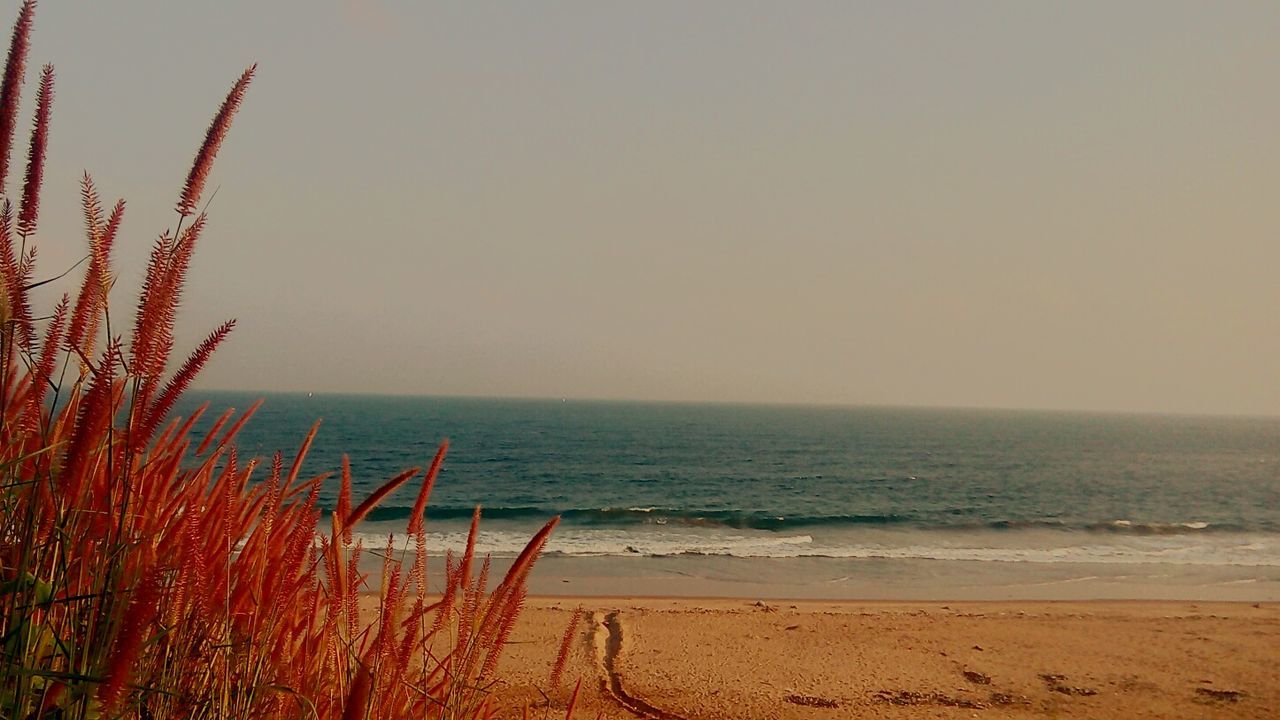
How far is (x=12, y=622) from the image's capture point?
1477 mm

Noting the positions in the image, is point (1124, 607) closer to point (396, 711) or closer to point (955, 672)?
point (955, 672)

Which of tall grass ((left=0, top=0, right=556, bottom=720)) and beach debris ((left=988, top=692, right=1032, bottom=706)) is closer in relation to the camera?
tall grass ((left=0, top=0, right=556, bottom=720))

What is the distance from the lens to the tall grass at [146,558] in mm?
1191

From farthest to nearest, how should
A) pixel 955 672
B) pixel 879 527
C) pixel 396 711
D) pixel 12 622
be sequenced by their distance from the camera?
pixel 879 527 → pixel 955 672 → pixel 396 711 → pixel 12 622

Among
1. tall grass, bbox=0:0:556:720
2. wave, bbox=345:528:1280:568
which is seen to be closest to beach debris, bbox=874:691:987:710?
tall grass, bbox=0:0:556:720

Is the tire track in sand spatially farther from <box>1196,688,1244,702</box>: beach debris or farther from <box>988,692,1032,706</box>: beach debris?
<box>1196,688,1244,702</box>: beach debris

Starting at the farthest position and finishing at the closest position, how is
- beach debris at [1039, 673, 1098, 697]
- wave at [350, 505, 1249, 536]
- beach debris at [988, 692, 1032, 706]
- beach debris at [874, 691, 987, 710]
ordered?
1. wave at [350, 505, 1249, 536]
2. beach debris at [1039, 673, 1098, 697]
3. beach debris at [988, 692, 1032, 706]
4. beach debris at [874, 691, 987, 710]

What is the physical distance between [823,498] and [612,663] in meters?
29.6

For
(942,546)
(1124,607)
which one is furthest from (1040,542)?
(1124,607)

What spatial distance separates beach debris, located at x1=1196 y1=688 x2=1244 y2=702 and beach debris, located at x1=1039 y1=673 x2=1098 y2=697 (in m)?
0.89

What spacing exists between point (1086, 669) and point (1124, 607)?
518cm

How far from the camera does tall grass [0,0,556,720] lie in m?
1.19

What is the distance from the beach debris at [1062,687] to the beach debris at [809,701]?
2375 mm

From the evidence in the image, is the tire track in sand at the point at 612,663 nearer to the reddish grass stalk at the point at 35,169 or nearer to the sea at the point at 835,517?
the sea at the point at 835,517
